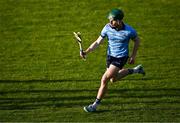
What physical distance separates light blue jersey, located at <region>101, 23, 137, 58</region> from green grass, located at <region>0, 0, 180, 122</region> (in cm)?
128

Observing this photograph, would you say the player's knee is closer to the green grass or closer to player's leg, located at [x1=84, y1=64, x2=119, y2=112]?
player's leg, located at [x1=84, y1=64, x2=119, y2=112]

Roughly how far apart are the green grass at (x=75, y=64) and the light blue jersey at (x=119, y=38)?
4.21 ft

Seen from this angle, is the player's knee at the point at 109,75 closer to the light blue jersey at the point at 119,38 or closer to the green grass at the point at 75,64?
the light blue jersey at the point at 119,38

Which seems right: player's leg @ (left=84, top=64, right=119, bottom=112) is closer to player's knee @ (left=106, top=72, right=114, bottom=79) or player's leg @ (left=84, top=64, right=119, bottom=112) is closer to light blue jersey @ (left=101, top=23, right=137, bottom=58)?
player's knee @ (left=106, top=72, right=114, bottom=79)

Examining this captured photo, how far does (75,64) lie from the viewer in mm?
16266

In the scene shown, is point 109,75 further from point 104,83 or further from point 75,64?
point 75,64

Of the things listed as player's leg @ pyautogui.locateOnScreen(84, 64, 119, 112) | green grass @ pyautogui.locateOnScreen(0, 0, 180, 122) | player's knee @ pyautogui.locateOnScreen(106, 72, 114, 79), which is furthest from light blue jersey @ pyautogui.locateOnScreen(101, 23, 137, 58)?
green grass @ pyautogui.locateOnScreen(0, 0, 180, 122)

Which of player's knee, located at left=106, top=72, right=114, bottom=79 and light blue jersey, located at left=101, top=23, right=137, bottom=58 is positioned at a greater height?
light blue jersey, located at left=101, top=23, right=137, bottom=58

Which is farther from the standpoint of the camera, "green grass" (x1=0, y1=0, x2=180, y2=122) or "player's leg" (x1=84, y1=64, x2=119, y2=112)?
"green grass" (x1=0, y1=0, x2=180, y2=122)

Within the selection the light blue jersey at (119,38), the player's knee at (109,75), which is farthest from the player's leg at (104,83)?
the light blue jersey at (119,38)

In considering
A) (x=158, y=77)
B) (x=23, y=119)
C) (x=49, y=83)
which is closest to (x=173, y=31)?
(x=158, y=77)

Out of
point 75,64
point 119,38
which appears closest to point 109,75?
point 119,38

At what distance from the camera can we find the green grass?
12.2 metres

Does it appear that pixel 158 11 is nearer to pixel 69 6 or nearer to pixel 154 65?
pixel 69 6
